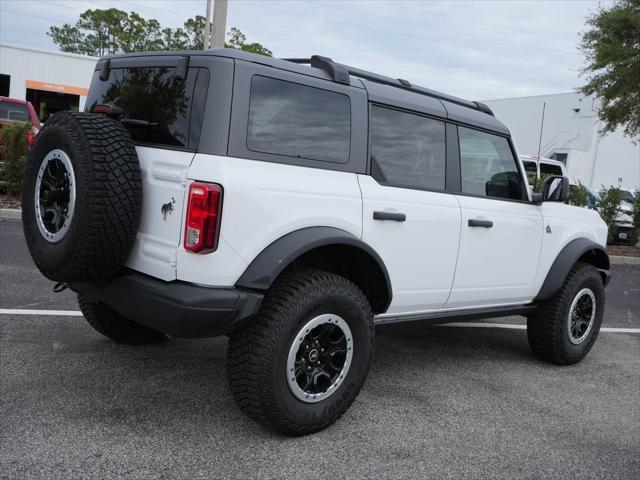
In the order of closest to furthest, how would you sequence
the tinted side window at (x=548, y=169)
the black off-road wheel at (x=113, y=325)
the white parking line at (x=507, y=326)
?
1. the black off-road wheel at (x=113, y=325)
2. the white parking line at (x=507, y=326)
3. the tinted side window at (x=548, y=169)

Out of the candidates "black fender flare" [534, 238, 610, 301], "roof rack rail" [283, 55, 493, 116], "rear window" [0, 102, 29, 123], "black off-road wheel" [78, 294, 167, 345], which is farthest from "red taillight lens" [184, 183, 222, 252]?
"rear window" [0, 102, 29, 123]

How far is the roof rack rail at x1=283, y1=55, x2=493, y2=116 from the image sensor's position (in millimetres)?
3551

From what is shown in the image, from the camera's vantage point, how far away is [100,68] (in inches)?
150

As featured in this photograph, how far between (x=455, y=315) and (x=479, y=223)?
0.65 meters

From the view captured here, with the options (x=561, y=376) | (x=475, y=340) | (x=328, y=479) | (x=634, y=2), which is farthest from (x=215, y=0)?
(x=328, y=479)

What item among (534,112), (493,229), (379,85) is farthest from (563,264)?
(534,112)

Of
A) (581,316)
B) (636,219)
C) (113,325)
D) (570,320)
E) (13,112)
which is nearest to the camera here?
(113,325)

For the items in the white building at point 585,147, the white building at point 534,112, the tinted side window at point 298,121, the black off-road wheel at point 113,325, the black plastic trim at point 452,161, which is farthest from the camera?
the white building at point 585,147

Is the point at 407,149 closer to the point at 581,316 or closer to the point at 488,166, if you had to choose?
the point at 488,166

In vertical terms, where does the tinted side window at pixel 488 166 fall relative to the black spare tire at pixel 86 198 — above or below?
above

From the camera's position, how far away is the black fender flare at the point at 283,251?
3.01 m

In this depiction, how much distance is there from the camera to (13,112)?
12820 mm

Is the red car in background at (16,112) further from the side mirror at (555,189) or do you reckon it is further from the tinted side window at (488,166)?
the side mirror at (555,189)

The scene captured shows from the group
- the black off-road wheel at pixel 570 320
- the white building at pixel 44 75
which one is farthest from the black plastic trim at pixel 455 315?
the white building at pixel 44 75
